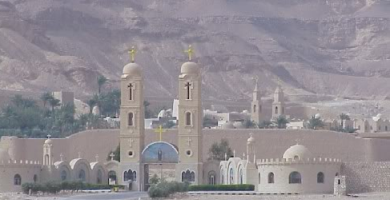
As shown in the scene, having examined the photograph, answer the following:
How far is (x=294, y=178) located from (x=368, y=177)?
3.58 meters

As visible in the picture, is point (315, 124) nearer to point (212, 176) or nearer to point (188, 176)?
point (212, 176)

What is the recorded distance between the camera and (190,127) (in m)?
105

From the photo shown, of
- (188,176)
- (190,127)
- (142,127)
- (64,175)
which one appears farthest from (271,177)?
(64,175)

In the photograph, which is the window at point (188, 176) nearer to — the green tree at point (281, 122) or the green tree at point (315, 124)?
the green tree at point (315, 124)

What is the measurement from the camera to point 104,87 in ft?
616

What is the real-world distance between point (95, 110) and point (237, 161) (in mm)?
44629

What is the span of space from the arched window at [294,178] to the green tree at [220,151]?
14.1 m

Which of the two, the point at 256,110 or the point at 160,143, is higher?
the point at 256,110

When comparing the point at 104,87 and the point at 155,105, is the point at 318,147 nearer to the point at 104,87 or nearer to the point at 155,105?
the point at 155,105

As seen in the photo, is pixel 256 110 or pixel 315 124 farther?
pixel 256 110

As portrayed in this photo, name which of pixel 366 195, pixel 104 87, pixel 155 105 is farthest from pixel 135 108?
pixel 104 87

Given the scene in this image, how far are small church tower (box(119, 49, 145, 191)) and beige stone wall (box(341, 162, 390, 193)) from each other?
12564mm

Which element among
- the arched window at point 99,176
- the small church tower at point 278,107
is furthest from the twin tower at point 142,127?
the small church tower at point 278,107

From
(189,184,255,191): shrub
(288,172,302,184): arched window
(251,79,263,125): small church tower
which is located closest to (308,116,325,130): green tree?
(251,79,263,125): small church tower
